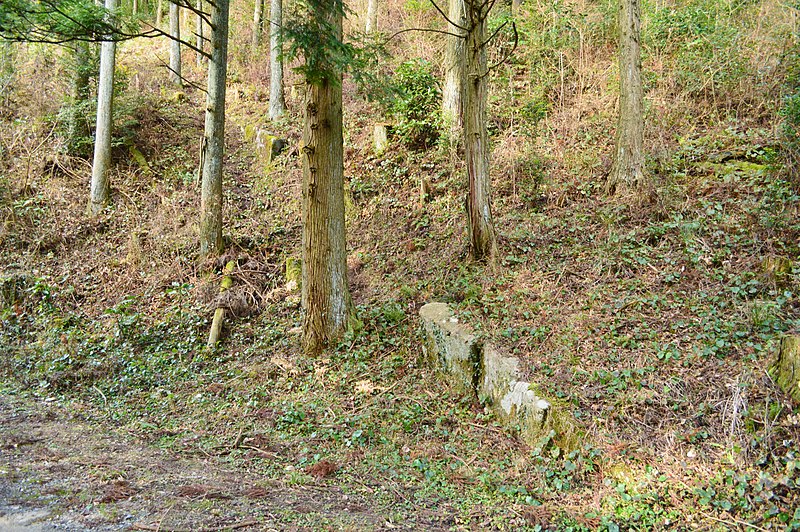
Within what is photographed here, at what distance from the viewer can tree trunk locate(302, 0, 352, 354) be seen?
289 inches

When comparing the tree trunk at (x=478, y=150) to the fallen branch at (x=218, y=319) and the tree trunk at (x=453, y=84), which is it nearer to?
the tree trunk at (x=453, y=84)

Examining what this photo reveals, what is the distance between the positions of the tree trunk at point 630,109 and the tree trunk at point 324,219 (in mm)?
4732

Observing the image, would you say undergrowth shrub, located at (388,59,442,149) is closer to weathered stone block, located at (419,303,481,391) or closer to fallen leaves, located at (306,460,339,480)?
weathered stone block, located at (419,303,481,391)

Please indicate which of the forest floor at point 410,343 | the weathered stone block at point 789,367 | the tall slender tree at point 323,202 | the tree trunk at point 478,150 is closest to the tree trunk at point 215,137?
the forest floor at point 410,343

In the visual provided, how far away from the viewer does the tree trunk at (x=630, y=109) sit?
860cm

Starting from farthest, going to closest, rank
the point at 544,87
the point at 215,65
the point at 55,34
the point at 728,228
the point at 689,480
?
the point at 544,87 < the point at 215,65 < the point at 55,34 < the point at 728,228 < the point at 689,480

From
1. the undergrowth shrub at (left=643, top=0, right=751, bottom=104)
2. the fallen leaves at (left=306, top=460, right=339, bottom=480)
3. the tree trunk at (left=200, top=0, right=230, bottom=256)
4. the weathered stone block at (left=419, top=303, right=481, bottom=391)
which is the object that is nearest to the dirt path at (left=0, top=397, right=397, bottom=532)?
the fallen leaves at (left=306, top=460, right=339, bottom=480)

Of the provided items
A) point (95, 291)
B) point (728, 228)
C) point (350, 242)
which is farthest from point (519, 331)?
point (95, 291)

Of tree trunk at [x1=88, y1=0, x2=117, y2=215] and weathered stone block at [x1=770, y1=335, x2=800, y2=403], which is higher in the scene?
tree trunk at [x1=88, y1=0, x2=117, y2=215]

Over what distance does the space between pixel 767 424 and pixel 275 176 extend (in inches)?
443

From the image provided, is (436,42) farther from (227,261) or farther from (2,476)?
(2,476)

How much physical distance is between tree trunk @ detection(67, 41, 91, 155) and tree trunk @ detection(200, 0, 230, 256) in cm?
538

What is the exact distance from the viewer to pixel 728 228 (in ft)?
22.8

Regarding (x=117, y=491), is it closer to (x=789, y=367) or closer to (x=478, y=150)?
(x=789, y=367)
